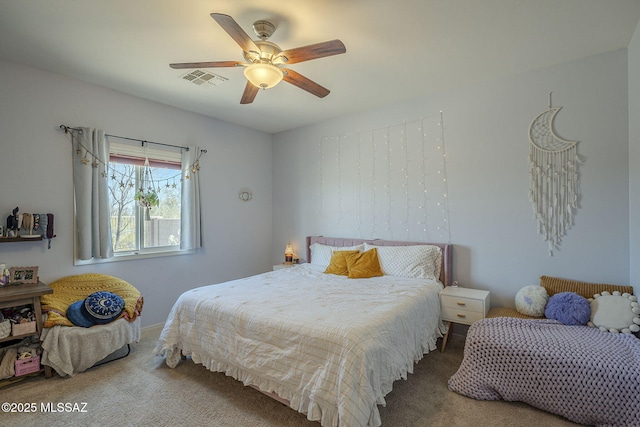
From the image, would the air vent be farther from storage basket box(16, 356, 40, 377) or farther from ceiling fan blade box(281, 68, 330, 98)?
storage basket box(16, 356, 40, 377)

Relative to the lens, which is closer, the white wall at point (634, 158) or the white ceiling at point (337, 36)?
the white ceiling at point (337, 36)

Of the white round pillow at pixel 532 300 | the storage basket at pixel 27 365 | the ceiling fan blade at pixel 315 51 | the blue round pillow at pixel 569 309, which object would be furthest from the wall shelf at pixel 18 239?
the blue round pillow at pixel 569 309

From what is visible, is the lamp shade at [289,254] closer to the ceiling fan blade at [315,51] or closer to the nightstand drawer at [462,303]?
the nightstand drawer at [462,303]

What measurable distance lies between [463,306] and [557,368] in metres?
0.89

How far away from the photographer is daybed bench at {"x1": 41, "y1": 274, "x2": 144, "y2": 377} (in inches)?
94.9

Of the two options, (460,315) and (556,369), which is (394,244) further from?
(556,369)

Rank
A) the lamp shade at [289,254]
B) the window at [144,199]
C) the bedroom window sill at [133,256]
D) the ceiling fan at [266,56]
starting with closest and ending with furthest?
the ceiling fan at [266,56]
the bedroom window sill at [133,256]
the window at [144,199]
the lamp shade at [289,254]

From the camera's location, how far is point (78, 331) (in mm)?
2479

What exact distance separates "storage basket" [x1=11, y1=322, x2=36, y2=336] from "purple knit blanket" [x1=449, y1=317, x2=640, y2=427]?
10.7 feet

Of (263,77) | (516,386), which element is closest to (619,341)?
(516,386)

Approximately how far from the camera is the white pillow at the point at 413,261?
3162mm

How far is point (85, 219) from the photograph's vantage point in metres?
2.97

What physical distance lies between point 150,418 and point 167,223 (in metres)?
2.29

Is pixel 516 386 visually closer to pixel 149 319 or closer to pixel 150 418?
pixel 150 418
